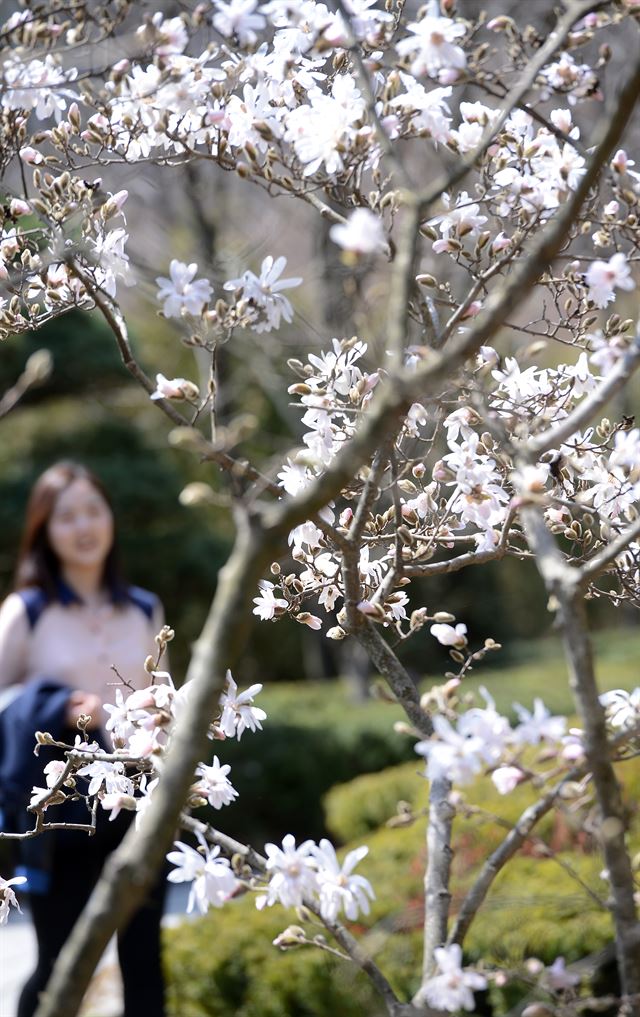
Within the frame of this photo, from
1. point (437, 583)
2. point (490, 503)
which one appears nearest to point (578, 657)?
point (490, 503)

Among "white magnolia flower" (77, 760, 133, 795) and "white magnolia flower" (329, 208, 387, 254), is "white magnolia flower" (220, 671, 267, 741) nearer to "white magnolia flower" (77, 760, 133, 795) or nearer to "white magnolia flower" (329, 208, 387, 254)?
"white magnolia flower" (77, 760, 133, 795)

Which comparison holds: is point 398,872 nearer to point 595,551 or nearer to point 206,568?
point 595,551

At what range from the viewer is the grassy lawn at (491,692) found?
26.4ft

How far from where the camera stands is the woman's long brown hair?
4.01m

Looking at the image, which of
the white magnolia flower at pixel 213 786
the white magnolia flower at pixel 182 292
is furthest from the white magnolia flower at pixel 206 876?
the white magnolia flower at pixel 182 292

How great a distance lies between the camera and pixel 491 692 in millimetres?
8125

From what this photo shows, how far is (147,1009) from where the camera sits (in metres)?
3.56

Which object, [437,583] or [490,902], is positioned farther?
[437,583]

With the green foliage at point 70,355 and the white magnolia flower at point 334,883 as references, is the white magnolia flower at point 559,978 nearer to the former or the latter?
the white magnolia flower at point 334,883

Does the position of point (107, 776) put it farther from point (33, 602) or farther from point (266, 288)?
point (33, 602)

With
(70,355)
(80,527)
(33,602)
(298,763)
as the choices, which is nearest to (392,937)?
(33,602)

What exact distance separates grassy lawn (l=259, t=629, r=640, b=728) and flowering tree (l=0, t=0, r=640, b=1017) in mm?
5196

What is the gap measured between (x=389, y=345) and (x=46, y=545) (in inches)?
124

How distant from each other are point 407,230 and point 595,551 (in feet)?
3.32
